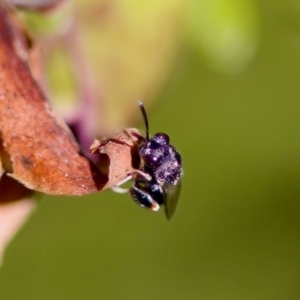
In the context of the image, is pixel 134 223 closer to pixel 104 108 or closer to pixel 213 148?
pixel 213 148

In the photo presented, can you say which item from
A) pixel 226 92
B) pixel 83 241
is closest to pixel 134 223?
pixel 83 241

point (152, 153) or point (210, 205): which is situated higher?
point (152, 153)

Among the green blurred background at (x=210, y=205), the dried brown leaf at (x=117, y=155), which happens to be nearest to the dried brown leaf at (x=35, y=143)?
the dried brown leaf at (x=117, y=155)

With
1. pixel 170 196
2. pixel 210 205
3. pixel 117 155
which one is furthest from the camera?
pixel 210 205

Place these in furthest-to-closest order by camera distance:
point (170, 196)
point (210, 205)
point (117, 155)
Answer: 1. point (210, 205)
2. point (170, 196)
3. point (117, 155)

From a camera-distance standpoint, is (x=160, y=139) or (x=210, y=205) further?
(x=210, y=205)

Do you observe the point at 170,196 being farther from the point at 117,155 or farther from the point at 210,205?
the point at 210,205

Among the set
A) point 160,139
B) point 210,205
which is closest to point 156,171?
point 160,139

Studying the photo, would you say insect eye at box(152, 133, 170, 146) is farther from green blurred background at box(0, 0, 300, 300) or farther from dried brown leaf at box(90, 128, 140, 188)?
green blurred background at box(0, 0, 300, 300)

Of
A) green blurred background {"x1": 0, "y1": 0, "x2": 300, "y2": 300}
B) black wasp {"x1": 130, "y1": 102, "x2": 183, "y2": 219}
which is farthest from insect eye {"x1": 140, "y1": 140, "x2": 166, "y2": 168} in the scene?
green blurred background {"x1": 0, "y1": 0, "x2": 300, "y2": 300}
